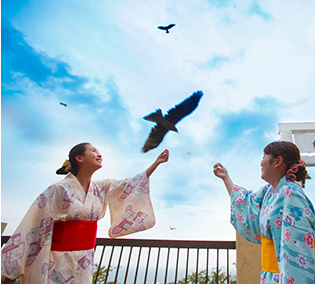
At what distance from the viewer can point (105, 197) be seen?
220 cm

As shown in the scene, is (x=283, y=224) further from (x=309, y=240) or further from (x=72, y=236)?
(x=72, y=236)

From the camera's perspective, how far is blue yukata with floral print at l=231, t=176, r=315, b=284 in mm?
1319

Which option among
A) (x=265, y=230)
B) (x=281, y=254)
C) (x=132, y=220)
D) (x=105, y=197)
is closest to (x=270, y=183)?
(x=265, y=230)

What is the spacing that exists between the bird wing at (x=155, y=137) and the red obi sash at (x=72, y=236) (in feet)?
2.55

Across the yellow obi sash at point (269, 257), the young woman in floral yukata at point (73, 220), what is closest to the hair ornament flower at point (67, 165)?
the young woman in floral yukata at point (73, 220)

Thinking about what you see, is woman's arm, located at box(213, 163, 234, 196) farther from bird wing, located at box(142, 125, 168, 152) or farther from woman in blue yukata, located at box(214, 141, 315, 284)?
bird wing, located at box(142, 125, 168, 152)

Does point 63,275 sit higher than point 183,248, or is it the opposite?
point 183,248

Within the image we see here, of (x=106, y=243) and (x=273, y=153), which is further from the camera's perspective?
(x=106, y=243)

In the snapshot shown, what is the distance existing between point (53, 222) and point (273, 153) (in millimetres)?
1561

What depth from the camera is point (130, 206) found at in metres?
2.19

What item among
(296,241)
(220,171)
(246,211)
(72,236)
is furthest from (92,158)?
(296,241)

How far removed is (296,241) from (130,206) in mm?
1237

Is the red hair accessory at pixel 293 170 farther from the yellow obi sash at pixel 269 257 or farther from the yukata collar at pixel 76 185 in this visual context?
the yukata collar at pixel 76 185

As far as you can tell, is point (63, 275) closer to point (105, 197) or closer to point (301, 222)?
point (105, 197)
